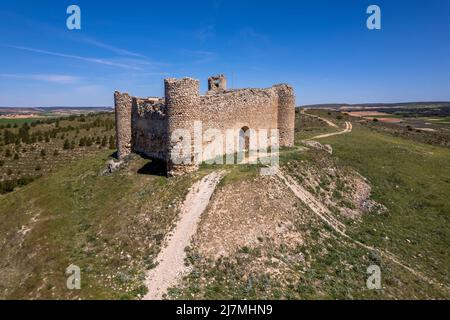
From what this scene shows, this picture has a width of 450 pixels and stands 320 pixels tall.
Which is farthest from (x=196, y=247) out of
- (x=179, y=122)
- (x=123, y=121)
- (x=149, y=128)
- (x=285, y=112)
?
(x=285, y=112)

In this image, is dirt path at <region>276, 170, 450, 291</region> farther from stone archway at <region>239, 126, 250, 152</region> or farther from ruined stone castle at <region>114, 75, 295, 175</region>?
stone archway at <region>239, 126, 250, 152</region>

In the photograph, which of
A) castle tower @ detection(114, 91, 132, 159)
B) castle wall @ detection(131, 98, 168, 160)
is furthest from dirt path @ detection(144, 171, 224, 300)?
castle tower @ detection(114, 91, 132, 159)

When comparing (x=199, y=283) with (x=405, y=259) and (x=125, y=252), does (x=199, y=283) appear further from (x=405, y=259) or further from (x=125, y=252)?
(x=405, y=259)

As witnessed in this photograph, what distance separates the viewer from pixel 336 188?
24047 mm

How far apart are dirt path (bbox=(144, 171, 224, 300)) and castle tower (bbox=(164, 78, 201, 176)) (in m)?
2.04

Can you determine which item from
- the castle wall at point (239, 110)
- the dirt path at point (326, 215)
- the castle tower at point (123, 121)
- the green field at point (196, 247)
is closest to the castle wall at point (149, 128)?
the castle tower at point (123, 121)

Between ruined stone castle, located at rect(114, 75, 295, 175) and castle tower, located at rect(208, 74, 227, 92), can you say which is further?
castle tower, located at rect(208, 74, 227, 92)

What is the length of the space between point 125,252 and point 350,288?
1010 cm

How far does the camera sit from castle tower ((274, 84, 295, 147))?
2869 cm

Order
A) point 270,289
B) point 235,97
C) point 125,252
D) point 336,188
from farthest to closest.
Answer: point 235,97
point 336,188
point 125,252
point 270,289

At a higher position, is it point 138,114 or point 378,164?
point 138,114

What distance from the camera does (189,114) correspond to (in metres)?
21.2

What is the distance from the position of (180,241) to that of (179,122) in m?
8.19
